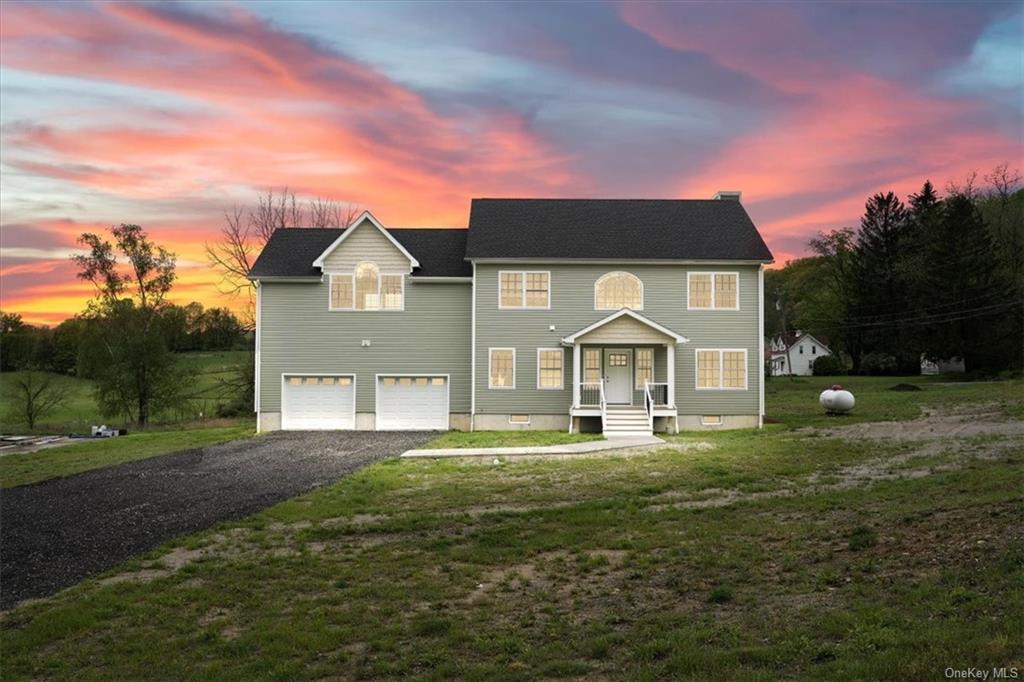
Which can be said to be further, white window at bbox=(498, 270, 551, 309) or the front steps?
white window at bbox=(498, 270, 551, 309)

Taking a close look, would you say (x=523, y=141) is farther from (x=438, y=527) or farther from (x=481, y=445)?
(x=438, y=527)

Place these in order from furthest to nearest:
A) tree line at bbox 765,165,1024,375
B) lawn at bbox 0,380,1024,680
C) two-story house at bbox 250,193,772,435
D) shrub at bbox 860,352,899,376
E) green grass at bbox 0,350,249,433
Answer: shrub at bbox 860,352,899,376 < tree line at bbox 765,165,1024,375 < green grass at bbox 0,350,249,433 < two-story house at bbox 250,193,772,435 < lawn at bbox 0,380,1024,680

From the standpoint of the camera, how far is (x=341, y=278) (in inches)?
1101

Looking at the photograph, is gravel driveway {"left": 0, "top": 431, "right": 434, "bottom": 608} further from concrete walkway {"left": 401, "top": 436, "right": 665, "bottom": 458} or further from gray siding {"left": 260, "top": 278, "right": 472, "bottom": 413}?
gray siding {"left": 260, "top": 278, "right": 472, "bottom": 413}

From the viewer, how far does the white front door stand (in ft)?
89.3

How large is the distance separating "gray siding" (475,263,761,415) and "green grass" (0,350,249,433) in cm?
2199

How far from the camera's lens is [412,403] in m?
28.0

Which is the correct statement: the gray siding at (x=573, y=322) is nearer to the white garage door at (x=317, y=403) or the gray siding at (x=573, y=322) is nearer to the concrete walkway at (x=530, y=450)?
the white garage door at (x=317, y=403)

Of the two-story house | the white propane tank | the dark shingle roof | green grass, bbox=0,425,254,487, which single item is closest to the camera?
green grass, bbox=0,425,254,487

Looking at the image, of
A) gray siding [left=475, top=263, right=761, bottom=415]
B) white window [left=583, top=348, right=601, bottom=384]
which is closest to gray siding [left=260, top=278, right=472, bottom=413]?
gray siding [left=475, top=263, right=761, bottom=415]

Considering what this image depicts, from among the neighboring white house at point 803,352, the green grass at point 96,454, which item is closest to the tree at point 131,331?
the green grass at point 96,454

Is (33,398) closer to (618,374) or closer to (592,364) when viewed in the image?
(592,364)

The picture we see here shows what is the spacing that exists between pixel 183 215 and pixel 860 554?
1271 inches

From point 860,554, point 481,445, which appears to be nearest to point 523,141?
point 481,445
